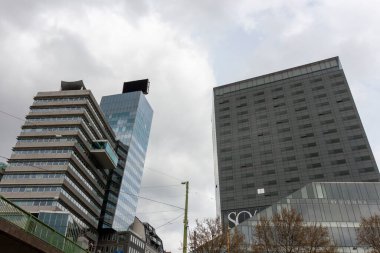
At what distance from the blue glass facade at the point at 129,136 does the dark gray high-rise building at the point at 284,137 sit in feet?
107

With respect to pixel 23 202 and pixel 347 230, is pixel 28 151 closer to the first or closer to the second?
pixel 23 202

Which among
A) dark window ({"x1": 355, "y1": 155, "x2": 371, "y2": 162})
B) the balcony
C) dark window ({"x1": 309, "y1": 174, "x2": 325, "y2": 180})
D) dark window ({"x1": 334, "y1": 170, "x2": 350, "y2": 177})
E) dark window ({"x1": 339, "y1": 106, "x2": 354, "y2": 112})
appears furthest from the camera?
dark window ({"x1": 339, "y1": 106, "x2": 354, "y2": 112})

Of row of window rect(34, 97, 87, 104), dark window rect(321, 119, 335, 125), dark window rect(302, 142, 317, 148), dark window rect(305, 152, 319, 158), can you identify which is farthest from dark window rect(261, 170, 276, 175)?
row of window rect(34, 97, 87, 104)

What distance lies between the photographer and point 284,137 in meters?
129

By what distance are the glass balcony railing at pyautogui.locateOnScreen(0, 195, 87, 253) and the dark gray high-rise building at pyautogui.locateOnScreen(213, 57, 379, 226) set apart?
313ft

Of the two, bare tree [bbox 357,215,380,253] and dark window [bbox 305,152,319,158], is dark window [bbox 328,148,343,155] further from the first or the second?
bare tree [bbox 357,215,380,253]

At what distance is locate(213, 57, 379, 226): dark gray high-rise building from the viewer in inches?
4516

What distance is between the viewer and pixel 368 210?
59.0 metres

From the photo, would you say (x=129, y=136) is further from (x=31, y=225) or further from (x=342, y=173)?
(x=31, y=225)

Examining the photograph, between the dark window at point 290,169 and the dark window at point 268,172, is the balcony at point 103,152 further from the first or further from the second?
the dark window at point 290,169

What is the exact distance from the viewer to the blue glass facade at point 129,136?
12631 centimetres

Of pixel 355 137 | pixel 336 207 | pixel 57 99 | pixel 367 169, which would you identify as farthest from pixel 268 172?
pixel 57 99

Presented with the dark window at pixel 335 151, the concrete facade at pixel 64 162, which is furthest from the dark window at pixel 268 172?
the concrete facade at pixel 64 162

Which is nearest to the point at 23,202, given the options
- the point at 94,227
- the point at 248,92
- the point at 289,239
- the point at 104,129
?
the point at 94,227
